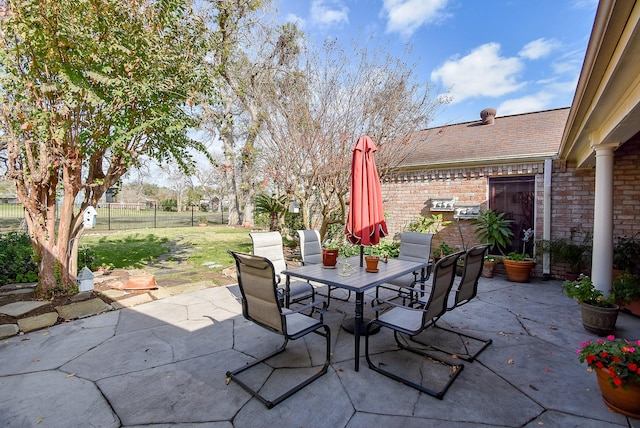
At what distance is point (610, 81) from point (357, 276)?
2741 millimetres

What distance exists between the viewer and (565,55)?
6957 mm

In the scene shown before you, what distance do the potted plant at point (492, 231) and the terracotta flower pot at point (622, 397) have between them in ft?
15.0

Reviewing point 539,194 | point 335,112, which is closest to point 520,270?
point 539,194

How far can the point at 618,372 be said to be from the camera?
81.4 inches

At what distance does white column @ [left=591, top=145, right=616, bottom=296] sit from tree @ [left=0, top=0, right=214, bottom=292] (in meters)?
5.76

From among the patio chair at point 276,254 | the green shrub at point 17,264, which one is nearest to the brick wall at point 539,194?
the patio chair at point 276,254

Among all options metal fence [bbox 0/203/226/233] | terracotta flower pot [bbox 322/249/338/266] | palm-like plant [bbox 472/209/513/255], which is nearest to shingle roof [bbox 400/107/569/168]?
palm-like plant [bbox 472/209/513/255]

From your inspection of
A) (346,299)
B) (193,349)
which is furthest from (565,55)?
(193,349)

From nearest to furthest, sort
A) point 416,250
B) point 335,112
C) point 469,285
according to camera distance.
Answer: point 469,285
point 416,250
point 335,112

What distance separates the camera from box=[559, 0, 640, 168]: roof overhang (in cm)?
174

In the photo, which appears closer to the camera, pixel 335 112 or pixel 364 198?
pixel 364 198

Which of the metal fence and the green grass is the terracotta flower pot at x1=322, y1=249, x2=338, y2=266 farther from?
the metal fence

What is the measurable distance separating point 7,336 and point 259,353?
2867 millimetres

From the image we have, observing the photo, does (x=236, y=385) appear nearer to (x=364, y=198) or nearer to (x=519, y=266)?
(x=364, y=198)
